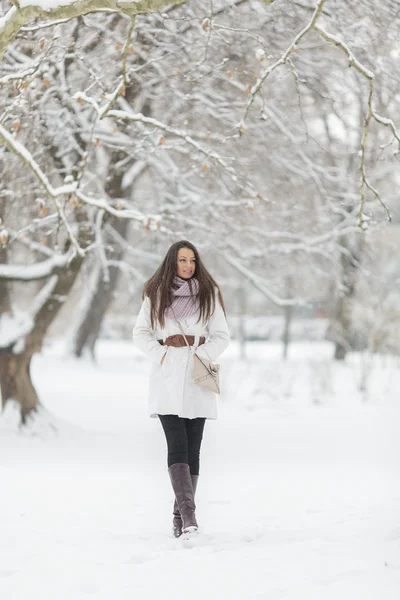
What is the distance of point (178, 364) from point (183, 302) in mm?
365

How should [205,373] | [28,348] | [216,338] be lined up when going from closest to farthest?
[205,373], [216,338], [28,348]

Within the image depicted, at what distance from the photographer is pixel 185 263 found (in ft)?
14.9

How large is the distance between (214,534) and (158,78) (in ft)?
15.3

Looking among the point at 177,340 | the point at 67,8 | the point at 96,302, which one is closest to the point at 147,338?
the point at 177,340

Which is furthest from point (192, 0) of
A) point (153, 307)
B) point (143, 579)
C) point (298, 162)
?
point (143, 579)

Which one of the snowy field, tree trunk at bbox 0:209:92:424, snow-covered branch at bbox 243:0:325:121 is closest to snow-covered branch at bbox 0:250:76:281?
tree trunk at bbox 0:209:92:424

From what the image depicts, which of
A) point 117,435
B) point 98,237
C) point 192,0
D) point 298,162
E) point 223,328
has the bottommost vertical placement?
point 117,435

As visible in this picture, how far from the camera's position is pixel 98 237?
8125 millimetres

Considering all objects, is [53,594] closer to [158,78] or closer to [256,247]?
[158,78]

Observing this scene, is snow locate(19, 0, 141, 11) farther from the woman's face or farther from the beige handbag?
the beige handbag

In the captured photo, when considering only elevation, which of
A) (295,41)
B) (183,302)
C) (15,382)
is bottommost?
(15,382)

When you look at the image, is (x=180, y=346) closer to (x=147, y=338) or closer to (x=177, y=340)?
(x=177, y=340)

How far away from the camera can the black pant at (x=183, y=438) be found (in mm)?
4395

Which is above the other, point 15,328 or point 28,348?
point 15,328
